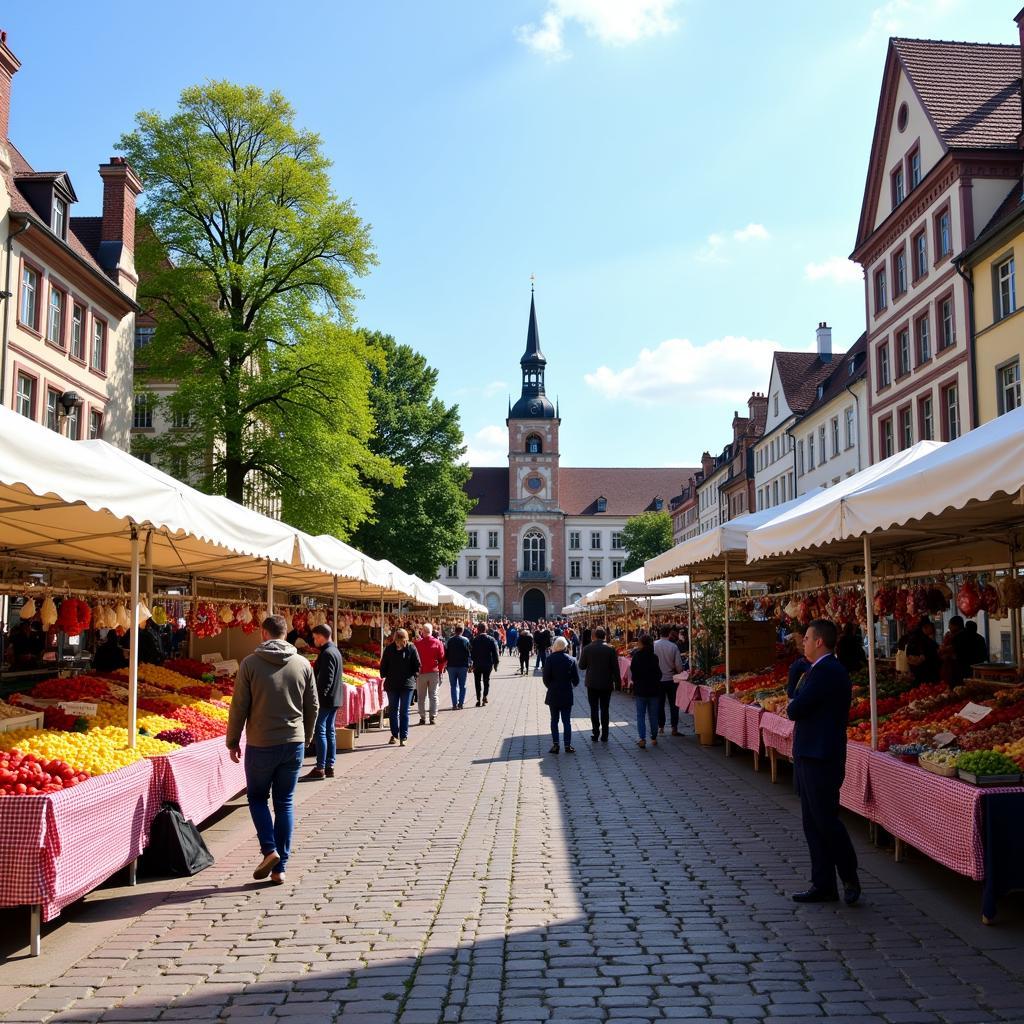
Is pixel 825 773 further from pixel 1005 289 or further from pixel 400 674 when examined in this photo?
pixel 1005 289

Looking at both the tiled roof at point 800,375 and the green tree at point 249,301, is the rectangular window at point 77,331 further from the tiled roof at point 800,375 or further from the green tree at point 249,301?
the tiled roof at point 800,375

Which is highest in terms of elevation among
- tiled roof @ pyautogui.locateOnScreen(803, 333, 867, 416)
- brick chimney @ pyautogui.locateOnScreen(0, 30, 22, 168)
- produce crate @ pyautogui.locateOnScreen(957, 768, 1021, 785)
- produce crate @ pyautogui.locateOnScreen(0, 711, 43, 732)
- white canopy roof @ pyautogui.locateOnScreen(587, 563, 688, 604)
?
brick chimney @ pyautogui.locateOnScreen(0, 30, 22, 168)

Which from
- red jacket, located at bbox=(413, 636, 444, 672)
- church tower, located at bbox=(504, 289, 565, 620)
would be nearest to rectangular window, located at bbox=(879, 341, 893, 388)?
red jacket, located at bbox=(413, 636, 444, 672)

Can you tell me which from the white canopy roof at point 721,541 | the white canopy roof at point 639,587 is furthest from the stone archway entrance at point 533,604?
the white canopy roof at point 721,541

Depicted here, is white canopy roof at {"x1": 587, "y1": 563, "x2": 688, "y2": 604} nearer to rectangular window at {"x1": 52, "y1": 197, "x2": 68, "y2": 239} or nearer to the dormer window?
the dormer window

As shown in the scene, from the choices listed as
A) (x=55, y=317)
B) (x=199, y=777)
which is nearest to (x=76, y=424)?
(x=55, y=317)

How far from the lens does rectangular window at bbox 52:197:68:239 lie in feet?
92.3

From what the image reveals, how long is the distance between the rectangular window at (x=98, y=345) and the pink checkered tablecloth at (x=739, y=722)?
926 inches

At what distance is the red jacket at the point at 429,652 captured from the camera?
18312mm

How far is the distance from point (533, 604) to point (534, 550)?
5.20m

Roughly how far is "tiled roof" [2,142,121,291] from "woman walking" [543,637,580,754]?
60.9 ft

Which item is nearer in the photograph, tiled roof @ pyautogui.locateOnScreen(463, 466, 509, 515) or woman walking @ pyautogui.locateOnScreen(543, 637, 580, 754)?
woman walking @ pyautogui.locateOnScreen(543, 637, 580, 754)

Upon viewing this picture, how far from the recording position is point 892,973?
523cm

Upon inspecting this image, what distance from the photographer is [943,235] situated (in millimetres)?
29875
